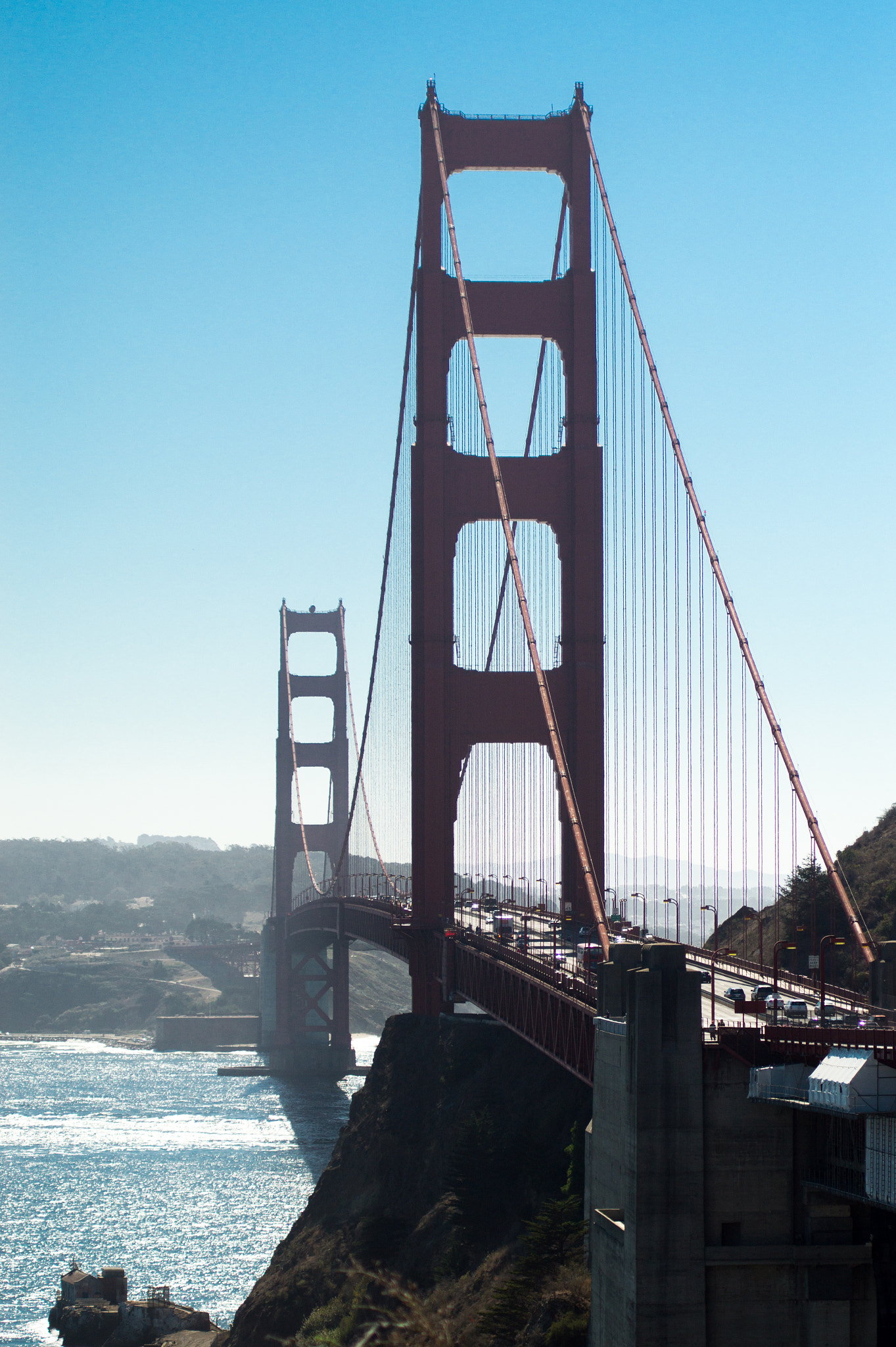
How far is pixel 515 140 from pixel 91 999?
13284 cm

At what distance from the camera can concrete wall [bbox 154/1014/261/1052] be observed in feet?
434

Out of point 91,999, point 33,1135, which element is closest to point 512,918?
point 33,1135

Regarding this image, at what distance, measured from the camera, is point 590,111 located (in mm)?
48938

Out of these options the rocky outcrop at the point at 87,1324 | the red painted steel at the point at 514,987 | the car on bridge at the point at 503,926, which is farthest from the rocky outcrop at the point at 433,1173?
the rocky outcrop at the point at 87,1324

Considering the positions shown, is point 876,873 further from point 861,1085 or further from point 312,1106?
point 312,1106

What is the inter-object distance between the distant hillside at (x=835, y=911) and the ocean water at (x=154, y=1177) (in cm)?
2014

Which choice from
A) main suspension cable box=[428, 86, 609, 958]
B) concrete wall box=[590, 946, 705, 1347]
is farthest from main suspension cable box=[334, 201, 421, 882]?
concrete wall box=[590, 946, 705, 1347]

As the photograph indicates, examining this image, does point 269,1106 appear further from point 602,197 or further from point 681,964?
point 681,964

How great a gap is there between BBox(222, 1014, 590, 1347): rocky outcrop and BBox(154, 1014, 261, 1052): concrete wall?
281 ft

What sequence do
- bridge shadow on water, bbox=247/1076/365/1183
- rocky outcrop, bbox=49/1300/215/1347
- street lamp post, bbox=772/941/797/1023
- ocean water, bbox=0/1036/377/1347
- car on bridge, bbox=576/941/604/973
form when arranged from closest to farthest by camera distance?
street lamp post, bbox=772/941/797/1023
car on bridge, bbox=576/941/604/973
rocky outcrop, bbox=49/1300/215/1347
ocean water, bbox=0/1036/377/1347
bridge shadow on water, bbox=247/1076/365/1183

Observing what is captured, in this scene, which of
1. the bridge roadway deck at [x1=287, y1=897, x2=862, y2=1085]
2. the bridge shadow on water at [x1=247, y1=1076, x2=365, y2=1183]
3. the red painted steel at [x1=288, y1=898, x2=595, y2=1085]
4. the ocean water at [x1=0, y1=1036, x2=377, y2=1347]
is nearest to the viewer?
the bridge roadway deck at [x1=287, y1=897, x2=862, y2=1085]

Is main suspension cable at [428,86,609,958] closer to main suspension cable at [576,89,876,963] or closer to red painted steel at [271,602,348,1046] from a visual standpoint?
main suspension cable at [576,89,876,963]

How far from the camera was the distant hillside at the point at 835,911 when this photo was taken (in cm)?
4553

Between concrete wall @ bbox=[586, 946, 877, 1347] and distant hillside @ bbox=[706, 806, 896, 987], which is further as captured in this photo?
distant hillside @ bbox=[706, 806, 896, 987]
